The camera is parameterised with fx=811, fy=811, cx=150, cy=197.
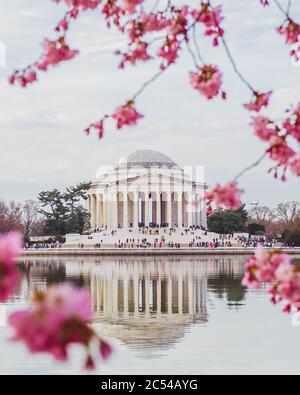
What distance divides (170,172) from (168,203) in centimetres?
465

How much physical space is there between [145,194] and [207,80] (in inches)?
4540

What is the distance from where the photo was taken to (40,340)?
284cm

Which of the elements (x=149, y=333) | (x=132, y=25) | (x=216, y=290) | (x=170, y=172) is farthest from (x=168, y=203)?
(x=132, y=25)

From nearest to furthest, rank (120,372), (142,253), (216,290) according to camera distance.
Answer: (120,372) < (216,290) < (142,253)

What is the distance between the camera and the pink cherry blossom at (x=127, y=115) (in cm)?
639

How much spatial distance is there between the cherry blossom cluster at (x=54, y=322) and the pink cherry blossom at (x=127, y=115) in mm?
3593

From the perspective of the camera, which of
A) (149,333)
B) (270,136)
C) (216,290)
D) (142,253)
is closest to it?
(270,136)

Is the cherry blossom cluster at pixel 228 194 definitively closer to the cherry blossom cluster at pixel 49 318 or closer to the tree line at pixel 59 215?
the cherry blossom cluster at pixel 49 318

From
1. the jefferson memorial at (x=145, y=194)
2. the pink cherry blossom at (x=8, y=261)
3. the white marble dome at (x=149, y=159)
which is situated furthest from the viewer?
the white marble dome at (x=149, y=159)

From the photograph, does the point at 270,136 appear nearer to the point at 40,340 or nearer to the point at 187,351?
the point at 40,340

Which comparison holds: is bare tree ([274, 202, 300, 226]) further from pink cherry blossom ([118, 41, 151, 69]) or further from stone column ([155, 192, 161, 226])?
pink cherry blossom ([118, 41, 151, 69])

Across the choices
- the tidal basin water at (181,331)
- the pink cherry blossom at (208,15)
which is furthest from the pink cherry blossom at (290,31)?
the tidal basin water at (181,331)

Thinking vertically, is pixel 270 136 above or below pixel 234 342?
above
